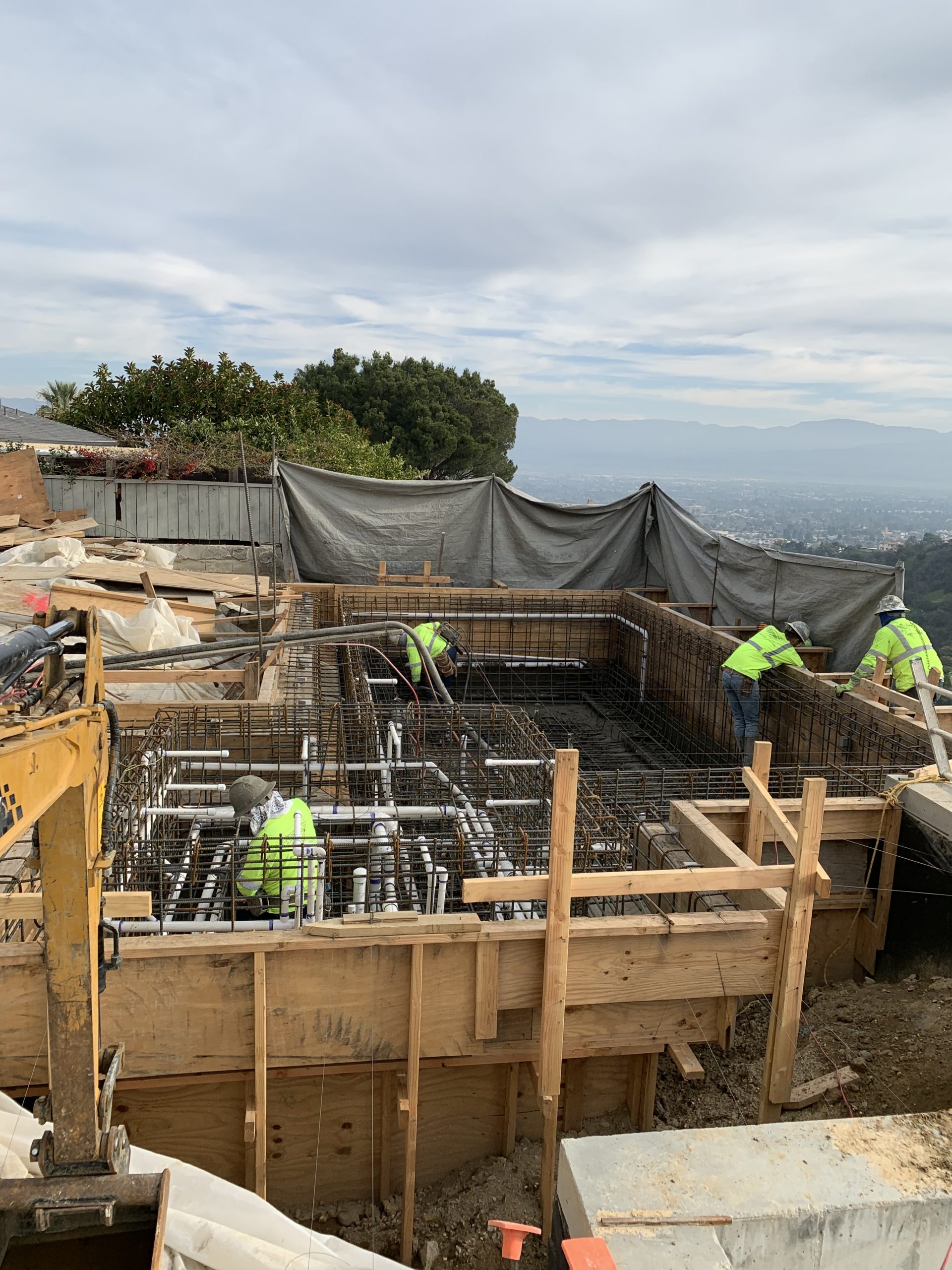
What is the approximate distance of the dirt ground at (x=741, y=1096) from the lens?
189 inches

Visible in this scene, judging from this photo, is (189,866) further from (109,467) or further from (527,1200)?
(109,467)

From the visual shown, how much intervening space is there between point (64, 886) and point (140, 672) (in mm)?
5368

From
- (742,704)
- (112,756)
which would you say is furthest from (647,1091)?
(742,704)

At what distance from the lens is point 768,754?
5.59 m

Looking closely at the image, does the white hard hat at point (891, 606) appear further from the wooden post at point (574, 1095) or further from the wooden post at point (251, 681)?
the wooden post at point (251, 681)

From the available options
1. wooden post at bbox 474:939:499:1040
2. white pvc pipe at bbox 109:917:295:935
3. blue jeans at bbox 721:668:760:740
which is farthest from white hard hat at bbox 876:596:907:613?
white pvc pipe at bbox 109:917:295:935

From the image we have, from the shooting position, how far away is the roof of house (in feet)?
68.1

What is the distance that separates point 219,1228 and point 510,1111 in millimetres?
2130

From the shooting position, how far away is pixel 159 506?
56.3ft

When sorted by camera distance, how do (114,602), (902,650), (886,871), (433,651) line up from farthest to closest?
(114,602), (433,651), (902,650), (886,871)

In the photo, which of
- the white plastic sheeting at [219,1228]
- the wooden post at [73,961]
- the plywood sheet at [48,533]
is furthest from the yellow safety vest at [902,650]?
the plywood sheet at [48,533]

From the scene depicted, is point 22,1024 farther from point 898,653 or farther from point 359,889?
point 898,653

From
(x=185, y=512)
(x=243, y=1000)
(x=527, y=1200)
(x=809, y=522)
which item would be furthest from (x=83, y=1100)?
(x=809, y=522)

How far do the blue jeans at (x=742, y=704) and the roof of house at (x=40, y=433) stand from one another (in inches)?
632
